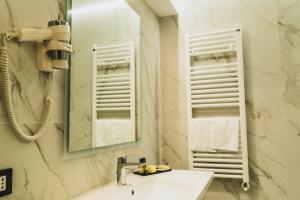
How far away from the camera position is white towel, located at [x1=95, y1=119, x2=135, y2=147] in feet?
4.60

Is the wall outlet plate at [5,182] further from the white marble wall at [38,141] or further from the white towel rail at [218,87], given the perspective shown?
the white towel rail at [218,87]

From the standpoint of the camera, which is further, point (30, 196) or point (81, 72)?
point (81, 72)

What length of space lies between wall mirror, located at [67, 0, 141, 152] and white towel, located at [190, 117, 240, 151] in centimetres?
54

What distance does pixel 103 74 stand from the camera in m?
1.49

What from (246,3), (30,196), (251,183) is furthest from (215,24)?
(30,196)

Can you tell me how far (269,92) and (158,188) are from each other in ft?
3.84

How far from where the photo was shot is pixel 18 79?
898 millimetres

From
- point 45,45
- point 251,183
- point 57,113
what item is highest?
point 45,45

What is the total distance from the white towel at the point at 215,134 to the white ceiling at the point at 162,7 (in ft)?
3.16

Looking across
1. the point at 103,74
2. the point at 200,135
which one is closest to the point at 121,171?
the point at 103,74

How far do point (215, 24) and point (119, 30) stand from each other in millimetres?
932

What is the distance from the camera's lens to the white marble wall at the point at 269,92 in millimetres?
1928

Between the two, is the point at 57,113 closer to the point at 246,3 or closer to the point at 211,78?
the point at 211,78

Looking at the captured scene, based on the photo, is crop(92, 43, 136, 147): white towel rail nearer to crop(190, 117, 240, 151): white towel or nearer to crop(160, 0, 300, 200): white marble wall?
crop(190, 117, 240, 151): white towel
